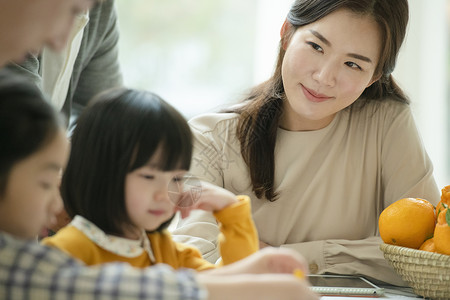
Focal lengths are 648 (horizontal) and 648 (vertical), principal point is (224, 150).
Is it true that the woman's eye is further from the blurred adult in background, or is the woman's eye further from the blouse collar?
the blurred adult in background

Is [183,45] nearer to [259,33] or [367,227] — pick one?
[259,33]

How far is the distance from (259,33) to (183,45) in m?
0.47

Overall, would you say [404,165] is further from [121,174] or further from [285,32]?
[121,174]

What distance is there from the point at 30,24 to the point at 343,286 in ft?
3.05

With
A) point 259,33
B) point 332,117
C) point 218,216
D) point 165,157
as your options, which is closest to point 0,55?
point 165,157

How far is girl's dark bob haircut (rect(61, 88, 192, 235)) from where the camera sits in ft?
3.24

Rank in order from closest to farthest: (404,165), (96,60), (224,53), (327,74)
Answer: (327,74)
(404,165)
(96,60)
(224,53)

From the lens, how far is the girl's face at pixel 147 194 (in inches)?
39.0

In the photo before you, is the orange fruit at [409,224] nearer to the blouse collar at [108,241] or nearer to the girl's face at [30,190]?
the blouse collar at [108,241]

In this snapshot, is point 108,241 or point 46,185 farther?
point 108,241

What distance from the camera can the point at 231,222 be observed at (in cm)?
118

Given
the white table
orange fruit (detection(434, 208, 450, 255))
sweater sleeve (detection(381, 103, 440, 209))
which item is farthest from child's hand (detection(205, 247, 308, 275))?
sweater sleeve (detection(381, 103, 440, 209))

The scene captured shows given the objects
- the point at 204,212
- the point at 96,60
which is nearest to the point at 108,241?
the point at 204,212

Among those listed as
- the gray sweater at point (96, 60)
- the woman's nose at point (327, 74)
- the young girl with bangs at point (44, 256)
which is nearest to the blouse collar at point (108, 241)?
the young girl with bangs at point (44, 256)
